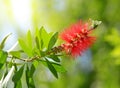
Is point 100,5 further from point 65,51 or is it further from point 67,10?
point 65,51

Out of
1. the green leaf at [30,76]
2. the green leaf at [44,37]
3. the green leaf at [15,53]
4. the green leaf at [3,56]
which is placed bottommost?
the green leaf at [30,76]

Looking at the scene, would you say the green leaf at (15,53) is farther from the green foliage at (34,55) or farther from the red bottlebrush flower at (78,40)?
the red bottlebrush flower at (78,40)

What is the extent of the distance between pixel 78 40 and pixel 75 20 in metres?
8.00

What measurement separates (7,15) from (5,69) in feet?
29.3

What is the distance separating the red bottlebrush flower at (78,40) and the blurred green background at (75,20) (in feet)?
21.2

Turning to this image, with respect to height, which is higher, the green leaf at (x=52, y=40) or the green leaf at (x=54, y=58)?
the green leaf at (x=52, y=40)

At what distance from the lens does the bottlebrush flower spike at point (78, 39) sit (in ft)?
4.36

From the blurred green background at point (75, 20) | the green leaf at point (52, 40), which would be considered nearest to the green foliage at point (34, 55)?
the green leaf at point (52, 40)

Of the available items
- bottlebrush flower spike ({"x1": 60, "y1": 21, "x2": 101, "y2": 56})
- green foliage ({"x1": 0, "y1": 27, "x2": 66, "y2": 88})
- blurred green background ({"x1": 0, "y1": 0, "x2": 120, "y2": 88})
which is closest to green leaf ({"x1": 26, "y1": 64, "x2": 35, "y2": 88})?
green foliage ({"x1": 0, "y1": 27, "x2": 66, "y2": 88})

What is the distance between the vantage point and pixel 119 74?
7.68 meters

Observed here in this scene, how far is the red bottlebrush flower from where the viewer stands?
52.6 inches

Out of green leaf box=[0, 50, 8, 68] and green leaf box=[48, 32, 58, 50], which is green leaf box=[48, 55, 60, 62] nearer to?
green leaf box=[48, 32, 58, 50]

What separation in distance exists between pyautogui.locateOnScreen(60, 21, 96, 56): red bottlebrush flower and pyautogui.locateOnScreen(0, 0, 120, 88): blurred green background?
6.45 metres

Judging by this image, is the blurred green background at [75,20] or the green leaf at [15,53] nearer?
the green leaf at [15,53]
